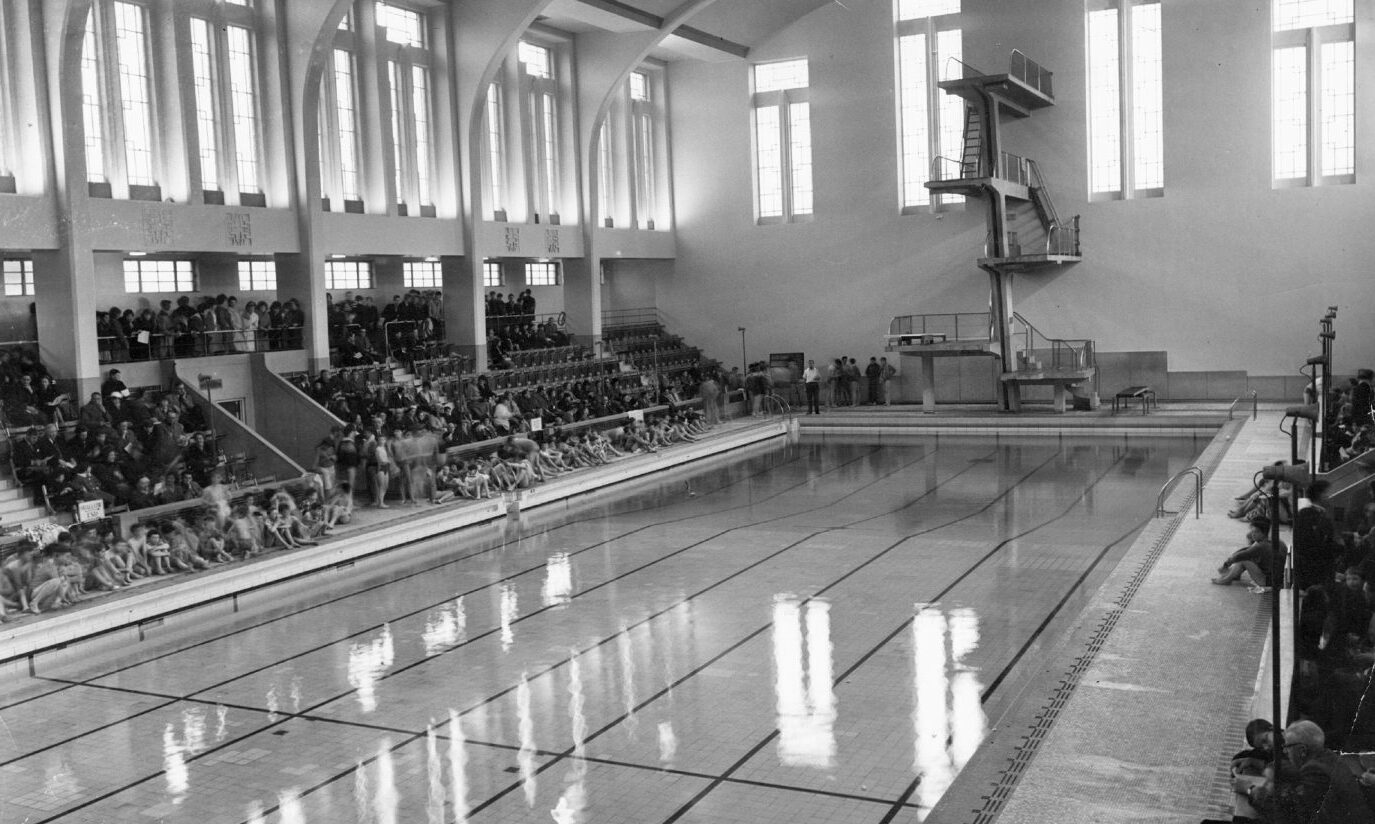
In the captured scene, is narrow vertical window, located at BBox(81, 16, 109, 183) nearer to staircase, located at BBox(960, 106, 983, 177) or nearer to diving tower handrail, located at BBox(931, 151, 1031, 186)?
diving tower handrail, located at BBox(931, 151, 1031, 186)

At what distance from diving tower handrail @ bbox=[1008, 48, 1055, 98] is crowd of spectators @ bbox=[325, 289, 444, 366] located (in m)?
14.4

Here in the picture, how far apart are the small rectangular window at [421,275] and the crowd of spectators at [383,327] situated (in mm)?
1365

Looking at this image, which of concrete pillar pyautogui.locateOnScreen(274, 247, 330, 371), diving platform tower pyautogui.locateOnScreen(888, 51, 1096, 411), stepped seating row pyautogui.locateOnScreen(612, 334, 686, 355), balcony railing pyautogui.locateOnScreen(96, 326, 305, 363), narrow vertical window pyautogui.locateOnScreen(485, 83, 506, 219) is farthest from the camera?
stepped seating row pyautogui.locateOnScreen(612, 334, 686, 355)

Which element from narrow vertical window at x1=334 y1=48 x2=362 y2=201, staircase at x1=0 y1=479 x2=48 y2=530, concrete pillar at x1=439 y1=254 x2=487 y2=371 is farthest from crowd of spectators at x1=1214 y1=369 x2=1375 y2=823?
narrow vertical window at x1=334 y1=48 x2=362 y2=201

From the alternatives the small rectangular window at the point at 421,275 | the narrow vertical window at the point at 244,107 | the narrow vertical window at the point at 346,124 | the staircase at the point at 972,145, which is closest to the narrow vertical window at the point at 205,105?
the narrow vertical window at the point at 244,107

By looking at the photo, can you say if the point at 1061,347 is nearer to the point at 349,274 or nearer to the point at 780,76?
the point at 780,76

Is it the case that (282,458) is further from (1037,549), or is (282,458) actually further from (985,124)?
(985,124)

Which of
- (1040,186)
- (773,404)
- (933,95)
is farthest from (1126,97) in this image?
(773,404)

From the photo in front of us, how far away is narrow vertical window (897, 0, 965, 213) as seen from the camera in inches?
1275

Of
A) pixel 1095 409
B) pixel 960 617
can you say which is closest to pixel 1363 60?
pixel 1095 409

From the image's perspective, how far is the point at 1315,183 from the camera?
95.5ft

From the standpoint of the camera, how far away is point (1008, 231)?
30297mm

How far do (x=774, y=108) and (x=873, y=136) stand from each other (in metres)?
3.21

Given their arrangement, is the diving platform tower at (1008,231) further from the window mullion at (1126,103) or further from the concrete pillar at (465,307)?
the concrete pillar at (465,307)
